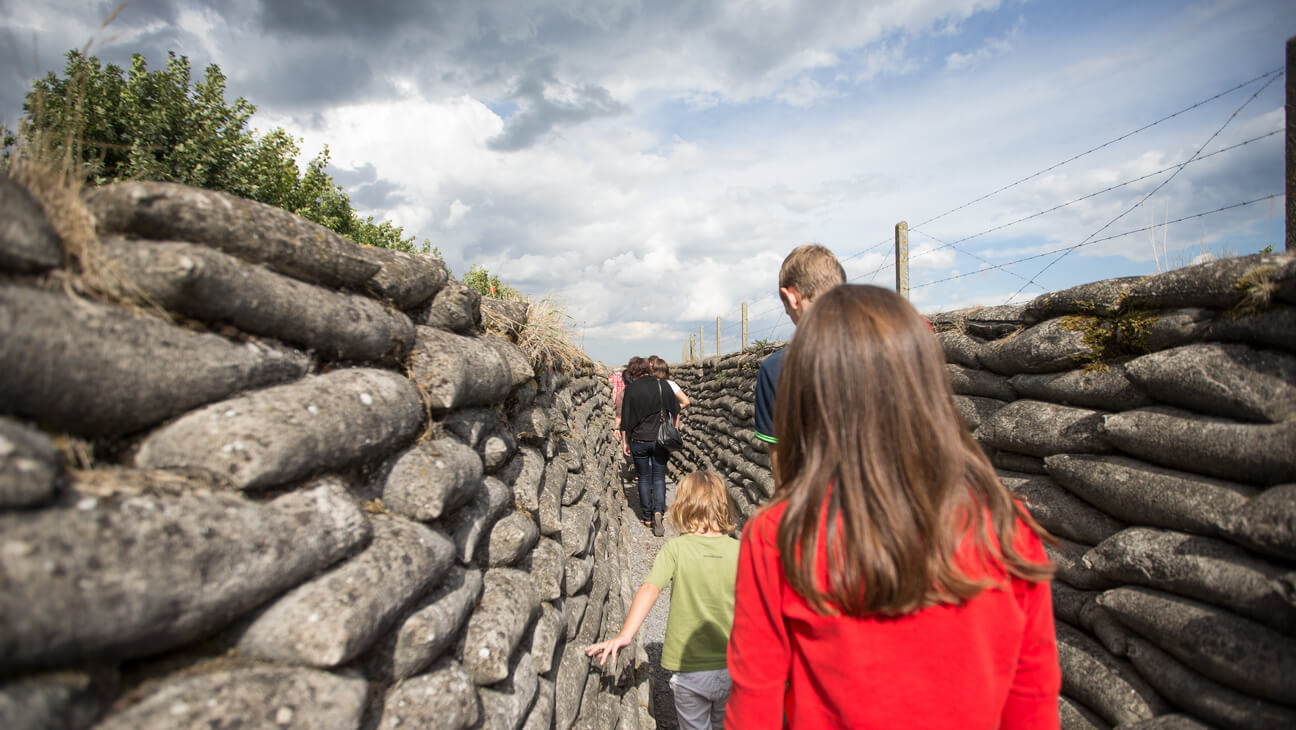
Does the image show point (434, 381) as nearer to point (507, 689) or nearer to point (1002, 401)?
point (507, 689)

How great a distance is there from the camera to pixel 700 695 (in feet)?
8.64

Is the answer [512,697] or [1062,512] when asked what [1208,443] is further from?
[512,697]

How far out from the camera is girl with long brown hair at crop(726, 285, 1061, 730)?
107cm

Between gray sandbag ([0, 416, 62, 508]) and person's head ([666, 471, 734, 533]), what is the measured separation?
2.27 metres

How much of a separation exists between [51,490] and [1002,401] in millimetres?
3189

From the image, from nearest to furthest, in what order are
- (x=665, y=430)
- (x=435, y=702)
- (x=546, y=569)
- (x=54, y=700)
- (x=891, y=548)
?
(x=54, y=700), (x=891, y=548), (x=435, y=702), (x=546, y=569), (x=665, y=430)

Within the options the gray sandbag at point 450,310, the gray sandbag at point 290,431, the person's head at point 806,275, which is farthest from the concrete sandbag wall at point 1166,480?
the gray sandbag at point 450,310

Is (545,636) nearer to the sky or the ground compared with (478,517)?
nearer to the ground

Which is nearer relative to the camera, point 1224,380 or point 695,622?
point 1224,380

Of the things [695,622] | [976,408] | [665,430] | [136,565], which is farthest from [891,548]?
[665,430]

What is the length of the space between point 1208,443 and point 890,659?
1.39 m

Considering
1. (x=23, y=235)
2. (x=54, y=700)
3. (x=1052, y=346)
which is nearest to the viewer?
(x=54, y=700)

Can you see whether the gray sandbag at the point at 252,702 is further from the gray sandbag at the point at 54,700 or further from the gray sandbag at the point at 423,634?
the gray sandbag at the point at 423,634

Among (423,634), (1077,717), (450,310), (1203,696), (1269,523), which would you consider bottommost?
(1077,717)
